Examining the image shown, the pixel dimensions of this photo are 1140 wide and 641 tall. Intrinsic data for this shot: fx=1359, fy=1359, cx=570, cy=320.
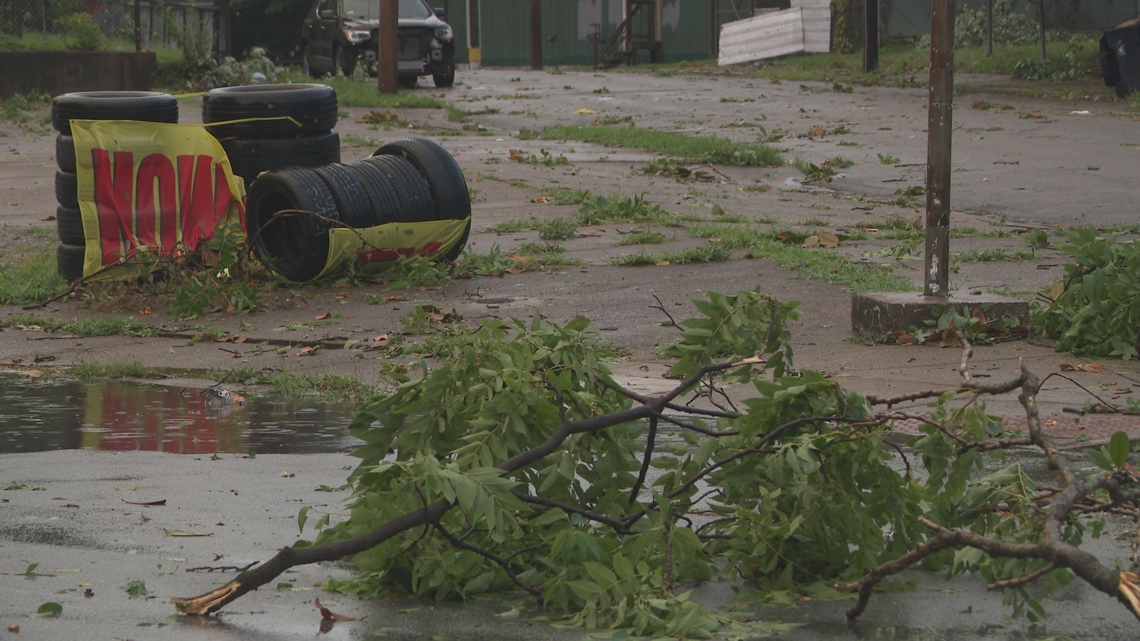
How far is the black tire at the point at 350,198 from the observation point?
9531mm

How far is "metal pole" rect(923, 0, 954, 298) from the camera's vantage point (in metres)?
7.46

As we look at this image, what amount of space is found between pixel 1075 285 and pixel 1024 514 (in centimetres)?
404

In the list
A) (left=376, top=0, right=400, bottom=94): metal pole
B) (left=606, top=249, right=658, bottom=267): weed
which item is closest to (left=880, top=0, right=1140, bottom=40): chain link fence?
(left=376, top=0, right=400, bottom=94): metal pole

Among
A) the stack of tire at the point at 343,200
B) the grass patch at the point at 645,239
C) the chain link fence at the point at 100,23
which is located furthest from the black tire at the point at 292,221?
the chain link fence at the point at 100,23

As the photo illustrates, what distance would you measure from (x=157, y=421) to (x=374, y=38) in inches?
893

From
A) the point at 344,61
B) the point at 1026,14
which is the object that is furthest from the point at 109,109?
the point at 1026,14

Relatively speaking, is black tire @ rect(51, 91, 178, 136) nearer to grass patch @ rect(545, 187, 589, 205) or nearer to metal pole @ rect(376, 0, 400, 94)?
grass patch @ rect(545, 187, 589, 205)

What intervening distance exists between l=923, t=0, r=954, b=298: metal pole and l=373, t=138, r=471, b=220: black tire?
146 inches

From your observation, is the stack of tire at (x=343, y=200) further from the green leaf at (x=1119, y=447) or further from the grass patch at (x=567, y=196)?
the green leaf at (x=1119, y=447)

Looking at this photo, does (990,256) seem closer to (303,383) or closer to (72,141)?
(303,383)

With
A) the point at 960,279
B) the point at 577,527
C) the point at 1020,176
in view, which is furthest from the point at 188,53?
the point at 577,527

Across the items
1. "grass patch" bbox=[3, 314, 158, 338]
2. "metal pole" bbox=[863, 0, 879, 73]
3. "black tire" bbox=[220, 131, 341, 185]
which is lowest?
"grass patch" bbox=[3, 314, 158, 338]

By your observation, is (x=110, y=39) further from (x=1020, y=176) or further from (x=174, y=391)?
(x=174, y=391)

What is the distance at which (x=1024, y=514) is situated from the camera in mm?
3713
